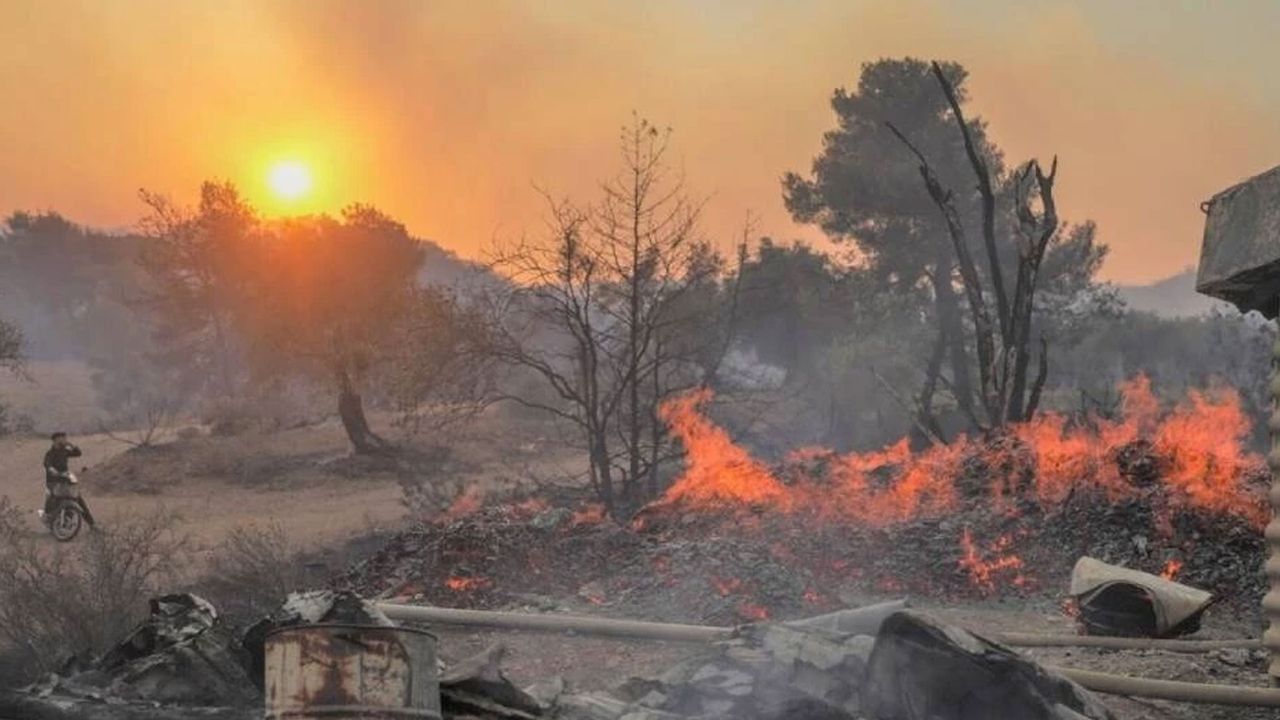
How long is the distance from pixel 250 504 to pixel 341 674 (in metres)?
17.6

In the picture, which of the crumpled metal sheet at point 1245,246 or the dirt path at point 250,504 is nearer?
the crumpled metal sheet at point 1245,246

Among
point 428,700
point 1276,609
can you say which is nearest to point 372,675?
point 428,700

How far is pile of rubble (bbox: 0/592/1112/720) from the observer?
16.3 feet

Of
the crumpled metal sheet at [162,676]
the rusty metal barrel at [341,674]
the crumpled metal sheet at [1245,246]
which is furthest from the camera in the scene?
the crumpled metal sheet at [162,676]

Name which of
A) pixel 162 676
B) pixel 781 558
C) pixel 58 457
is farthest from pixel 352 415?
pixel 162 676

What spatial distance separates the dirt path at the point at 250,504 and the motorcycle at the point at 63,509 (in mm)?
1501

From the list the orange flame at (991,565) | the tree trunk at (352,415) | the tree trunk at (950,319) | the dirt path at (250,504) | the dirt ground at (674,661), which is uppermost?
the tree trunk at (950,319)

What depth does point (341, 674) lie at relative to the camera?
4277 mm

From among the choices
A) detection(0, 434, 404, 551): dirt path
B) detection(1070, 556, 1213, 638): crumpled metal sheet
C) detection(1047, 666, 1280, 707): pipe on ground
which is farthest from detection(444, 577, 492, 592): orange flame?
detection(0, 434, 404, 551): dirt path

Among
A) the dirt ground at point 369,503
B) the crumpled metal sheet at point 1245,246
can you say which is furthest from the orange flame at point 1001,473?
the crumpled metal sheet at point 1245,246

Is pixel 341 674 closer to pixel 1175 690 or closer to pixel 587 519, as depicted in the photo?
pixel 1175 690

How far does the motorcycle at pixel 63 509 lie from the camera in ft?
50.8

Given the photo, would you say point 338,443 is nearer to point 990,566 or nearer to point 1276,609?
point 990,566

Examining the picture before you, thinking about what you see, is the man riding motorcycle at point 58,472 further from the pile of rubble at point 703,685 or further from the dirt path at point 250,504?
the pile of rubble at point 703,685
